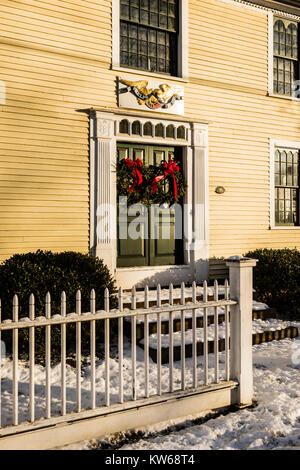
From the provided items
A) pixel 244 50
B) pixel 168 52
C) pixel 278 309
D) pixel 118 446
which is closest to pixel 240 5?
pixel 244 50

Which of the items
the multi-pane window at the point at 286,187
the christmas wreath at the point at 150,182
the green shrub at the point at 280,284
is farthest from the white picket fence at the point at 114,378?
the multi-pane window at the point at 286,187

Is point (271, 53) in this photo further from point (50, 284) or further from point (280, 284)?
point (50, 284)

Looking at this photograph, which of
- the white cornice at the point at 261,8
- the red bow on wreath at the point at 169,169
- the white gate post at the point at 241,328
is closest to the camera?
the white gate post at the point at 241,328

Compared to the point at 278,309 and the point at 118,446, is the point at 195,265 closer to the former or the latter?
the point at 278,309

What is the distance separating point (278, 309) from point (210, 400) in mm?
4491

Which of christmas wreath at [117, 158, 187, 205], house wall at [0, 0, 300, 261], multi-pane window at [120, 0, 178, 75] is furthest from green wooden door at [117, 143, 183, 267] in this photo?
multi-pane window at [120, 0, 178, 75]

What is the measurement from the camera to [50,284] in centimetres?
550

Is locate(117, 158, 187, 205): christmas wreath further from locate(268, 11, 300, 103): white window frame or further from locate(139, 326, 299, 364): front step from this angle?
locate(268, 11, 300, 103): white window frame

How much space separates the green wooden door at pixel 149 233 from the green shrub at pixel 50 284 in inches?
80.4

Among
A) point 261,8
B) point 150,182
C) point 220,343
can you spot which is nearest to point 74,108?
point 150,182

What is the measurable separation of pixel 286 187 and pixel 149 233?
4.17 metres

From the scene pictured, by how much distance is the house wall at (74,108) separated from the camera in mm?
7199

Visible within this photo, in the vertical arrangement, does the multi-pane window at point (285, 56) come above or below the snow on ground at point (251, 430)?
above

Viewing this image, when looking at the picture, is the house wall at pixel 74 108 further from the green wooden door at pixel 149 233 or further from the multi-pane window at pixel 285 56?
the multi-pane window at pixel 285 56
